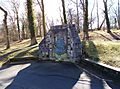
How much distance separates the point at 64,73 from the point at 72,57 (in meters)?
3.03

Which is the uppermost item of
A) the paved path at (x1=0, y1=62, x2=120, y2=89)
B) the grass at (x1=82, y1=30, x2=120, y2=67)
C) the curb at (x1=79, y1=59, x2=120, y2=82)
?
the grass at (x1=82, y1=30, x2=120, y2=67)

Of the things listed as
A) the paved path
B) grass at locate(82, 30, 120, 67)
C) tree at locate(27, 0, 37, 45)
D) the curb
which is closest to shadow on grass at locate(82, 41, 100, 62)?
grass at locate(82, 30, 120, 67)

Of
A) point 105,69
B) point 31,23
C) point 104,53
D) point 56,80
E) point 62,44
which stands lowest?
point 56,80

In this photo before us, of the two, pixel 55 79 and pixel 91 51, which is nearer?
pixel 55 79

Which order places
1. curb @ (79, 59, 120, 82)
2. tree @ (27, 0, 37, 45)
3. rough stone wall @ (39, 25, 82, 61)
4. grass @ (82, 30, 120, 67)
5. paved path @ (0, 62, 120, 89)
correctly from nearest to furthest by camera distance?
1. paved path @ (0, 62, 120, 89)
2. curb @ (79, 59, 120, 82)
3. grass @ (82, 30, 120, 67)
4. rough stone wall @ (39, 25, 82, 61)
5. tree @ (27, 0, 37, 45)

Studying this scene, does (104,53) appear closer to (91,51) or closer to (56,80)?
(91,51)

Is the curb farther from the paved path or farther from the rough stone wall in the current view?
the rough stone wall

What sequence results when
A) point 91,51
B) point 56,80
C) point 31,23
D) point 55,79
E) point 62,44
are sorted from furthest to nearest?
point 31,23, point 91,51, point 62,44, point 55,79, point 56,80

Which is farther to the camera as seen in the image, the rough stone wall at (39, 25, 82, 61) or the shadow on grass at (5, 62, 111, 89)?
the rough stone wall at (39, 25, 82, 61)

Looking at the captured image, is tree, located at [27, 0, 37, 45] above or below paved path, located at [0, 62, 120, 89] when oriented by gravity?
above

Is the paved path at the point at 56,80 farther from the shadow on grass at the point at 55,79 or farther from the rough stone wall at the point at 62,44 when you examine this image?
the rough stone wall at the point at 62,44

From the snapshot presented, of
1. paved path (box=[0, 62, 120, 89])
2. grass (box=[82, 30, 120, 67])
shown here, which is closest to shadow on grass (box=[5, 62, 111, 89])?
paved path (box=[0, 62, 120, 89])

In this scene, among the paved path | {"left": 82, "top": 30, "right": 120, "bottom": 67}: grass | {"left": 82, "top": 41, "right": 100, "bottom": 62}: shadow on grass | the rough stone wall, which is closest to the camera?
the paved path

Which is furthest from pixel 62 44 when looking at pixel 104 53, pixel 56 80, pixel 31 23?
pixel 31 23
